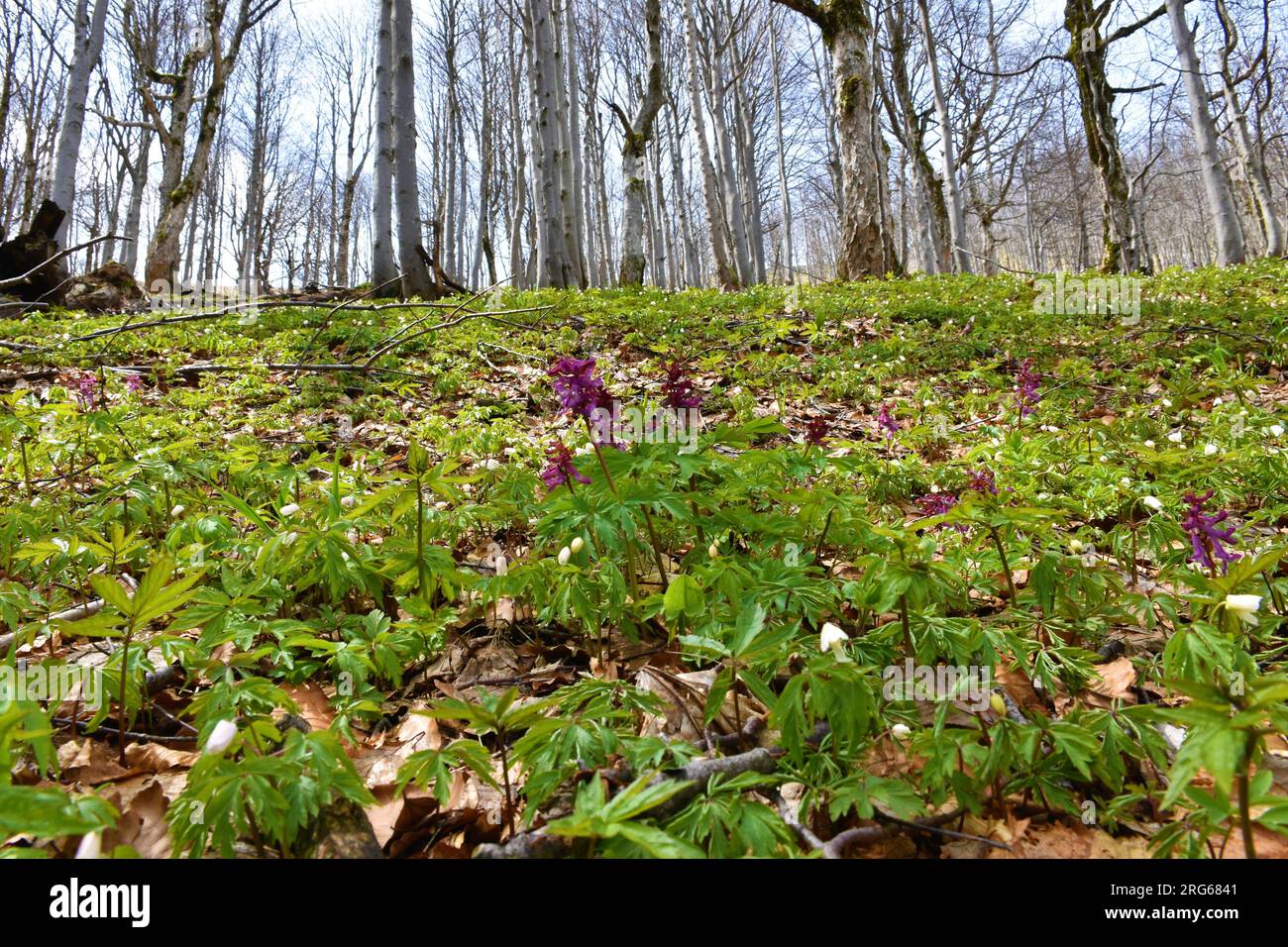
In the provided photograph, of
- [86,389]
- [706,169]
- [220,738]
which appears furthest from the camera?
[706,169]

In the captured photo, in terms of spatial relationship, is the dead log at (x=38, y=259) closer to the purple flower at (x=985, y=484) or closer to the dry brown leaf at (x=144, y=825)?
the dry brown leaf at (x=144, y=825)

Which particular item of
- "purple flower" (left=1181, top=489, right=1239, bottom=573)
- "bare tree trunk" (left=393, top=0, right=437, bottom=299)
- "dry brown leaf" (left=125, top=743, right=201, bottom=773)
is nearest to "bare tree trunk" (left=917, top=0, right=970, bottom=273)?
"bare tree trunk" (left=393, top=0, right=437, bottom=299)

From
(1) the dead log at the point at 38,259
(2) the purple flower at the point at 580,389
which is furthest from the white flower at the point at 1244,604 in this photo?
(1) the dead log at the point at 38,259

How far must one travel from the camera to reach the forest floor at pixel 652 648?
962 millimetres

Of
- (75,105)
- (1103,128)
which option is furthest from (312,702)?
(1103,128)

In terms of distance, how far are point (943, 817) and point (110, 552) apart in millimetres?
2120

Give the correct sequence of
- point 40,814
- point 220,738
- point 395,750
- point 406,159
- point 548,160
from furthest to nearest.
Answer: point 548,160, point 406,159, point 395,750, point 220,738, point 40,814

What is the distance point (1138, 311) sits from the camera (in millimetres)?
6125

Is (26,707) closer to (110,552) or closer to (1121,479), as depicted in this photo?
(110,552)

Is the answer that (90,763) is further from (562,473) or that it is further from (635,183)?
(635,183)

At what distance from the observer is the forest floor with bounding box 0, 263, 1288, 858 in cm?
96

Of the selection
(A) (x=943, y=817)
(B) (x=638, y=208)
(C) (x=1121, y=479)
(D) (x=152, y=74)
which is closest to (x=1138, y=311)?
(C) (x=1121, y=479)

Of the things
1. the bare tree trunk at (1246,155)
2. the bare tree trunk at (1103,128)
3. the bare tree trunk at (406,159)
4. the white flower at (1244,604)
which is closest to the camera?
the white flower at (1244,604)

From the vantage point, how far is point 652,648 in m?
1.83
